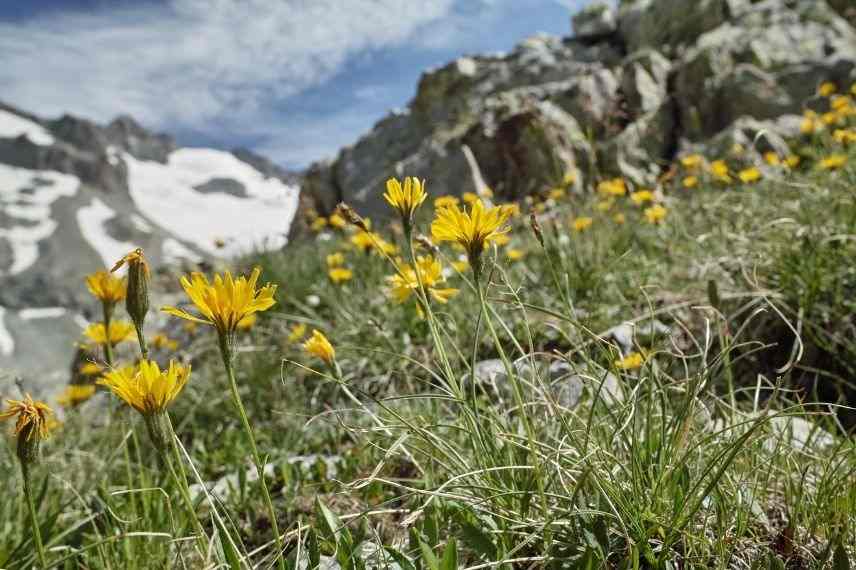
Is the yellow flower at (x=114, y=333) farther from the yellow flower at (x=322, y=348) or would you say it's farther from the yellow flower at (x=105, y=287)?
the yellow flower at (x=322, y=348)

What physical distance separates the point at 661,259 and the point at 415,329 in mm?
1601

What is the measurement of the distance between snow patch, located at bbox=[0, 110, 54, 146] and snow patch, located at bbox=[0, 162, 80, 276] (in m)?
5.66

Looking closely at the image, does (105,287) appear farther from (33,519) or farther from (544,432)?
(544,432)

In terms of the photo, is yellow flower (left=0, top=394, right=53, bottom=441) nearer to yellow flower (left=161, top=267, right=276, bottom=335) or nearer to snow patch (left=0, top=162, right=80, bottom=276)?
yellow flower (left=161, top=267, right=276, bottom=335)

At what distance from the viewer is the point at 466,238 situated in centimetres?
113

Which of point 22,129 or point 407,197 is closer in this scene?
point 407,197

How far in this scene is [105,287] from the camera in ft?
4.97

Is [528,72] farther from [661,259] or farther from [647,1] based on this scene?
[661,259]

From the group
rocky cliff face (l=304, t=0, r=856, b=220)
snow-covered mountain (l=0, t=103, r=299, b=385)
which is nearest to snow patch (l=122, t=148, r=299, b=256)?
snow-covered mountain (l=0, t=103, r=299, b=385)

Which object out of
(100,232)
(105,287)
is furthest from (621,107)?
(100,232)

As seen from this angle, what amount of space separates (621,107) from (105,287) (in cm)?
367

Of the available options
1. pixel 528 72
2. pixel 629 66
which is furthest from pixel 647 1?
pixel 629 66

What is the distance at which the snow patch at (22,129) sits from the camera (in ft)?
269

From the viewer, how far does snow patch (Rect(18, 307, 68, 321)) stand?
5688cm
